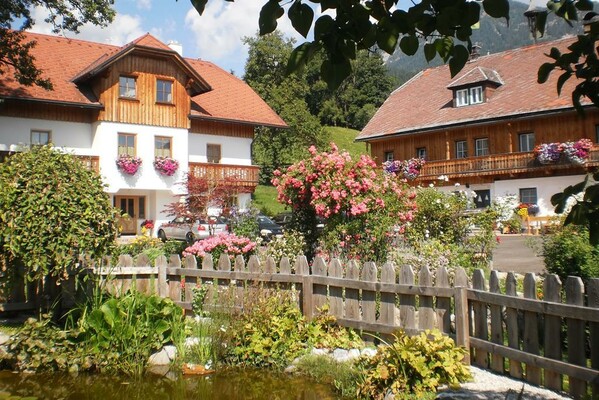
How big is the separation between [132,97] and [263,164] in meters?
21.7

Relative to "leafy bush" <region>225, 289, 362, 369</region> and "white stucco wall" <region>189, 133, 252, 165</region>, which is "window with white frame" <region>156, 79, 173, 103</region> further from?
"leafy bush" <region>225, 289, 362, 369</region>

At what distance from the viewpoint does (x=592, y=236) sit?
237cm

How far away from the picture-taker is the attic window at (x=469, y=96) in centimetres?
3266

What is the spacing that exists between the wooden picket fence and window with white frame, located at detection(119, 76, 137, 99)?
67.8ft

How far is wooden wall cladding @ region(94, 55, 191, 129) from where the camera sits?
26.7m

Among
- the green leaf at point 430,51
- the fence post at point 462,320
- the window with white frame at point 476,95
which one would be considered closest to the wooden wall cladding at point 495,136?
the window with white frame at point 476,95

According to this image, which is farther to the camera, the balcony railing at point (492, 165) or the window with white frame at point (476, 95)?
the window with white frame at point (476, 95)

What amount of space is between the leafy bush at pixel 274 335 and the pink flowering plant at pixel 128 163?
21.3 meters

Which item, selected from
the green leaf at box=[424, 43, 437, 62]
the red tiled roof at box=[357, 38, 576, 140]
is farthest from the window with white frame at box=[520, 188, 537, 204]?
the green leaf at box=[424, 43, 437, 62]

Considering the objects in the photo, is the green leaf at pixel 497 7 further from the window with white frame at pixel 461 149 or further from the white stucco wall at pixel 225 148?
the window with white frame at pixel 461 149

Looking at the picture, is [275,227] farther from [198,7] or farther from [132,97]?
[198,7]

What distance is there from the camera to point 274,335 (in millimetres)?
6609

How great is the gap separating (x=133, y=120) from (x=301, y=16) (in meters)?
27.0

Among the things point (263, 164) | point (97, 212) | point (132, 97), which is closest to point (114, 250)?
point (97, 212)
